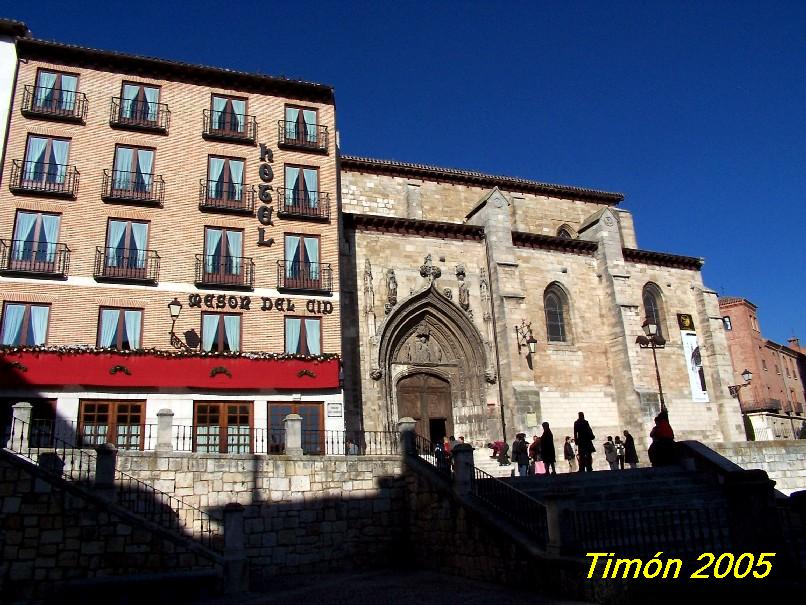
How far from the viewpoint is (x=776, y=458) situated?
824 inches

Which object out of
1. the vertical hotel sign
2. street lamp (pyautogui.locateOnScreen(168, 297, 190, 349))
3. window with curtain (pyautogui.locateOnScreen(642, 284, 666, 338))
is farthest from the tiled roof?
the vertical hotel sign

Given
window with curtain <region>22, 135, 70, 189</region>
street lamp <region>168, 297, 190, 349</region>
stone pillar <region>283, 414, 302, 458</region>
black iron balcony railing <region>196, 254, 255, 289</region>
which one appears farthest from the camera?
black iron balcony railing <region>196, 254, 255, 289</region>

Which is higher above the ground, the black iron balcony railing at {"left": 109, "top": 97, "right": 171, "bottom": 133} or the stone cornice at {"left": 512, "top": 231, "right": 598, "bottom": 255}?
the black iron balcony railing at {"left": 109, "top": 97, "right": 171, "bottom": 133}

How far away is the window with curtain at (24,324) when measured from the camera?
1833cm

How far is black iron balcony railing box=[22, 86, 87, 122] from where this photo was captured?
20.5 metres

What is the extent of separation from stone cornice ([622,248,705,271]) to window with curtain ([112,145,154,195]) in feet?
65.4

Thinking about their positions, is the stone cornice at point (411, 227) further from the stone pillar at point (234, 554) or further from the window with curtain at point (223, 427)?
the stone pillar at point (234, 554)

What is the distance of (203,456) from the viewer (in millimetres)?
15320

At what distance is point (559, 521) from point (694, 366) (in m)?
21.3

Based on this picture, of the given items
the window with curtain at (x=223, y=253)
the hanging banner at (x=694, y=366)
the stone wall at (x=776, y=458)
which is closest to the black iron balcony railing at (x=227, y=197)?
the window with curtain at (x=223, y=253)

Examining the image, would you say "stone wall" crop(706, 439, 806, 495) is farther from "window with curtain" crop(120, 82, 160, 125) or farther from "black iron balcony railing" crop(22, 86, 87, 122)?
"black iron balcony railing" crop(22, 86, 87, 122)

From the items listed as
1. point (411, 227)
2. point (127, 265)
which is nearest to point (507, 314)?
point (411, 227)

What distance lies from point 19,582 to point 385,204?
19136 mm

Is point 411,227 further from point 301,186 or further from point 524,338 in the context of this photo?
point 524,338
